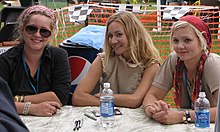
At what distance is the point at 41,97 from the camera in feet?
9.37

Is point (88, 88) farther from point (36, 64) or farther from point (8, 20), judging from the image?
point (8, 20)

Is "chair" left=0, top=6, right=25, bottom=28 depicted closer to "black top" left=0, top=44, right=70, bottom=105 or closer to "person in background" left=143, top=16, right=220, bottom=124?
"black top" left=0, top=44, right=70, bottom=105

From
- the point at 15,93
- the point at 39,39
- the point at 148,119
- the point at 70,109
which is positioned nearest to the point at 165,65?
the point at 148,119

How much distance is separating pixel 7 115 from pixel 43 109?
1747mm

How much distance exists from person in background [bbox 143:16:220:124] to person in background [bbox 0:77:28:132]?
155 cm

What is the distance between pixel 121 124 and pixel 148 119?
221 millimetres

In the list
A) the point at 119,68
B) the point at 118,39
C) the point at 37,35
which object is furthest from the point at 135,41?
the point at 37,35

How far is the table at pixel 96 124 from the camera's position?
2.29 metres

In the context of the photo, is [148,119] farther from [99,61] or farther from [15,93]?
[15,93]

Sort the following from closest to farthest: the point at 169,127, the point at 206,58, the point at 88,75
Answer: the point at 169,127 < the point at 206,58 < the point at 88,75

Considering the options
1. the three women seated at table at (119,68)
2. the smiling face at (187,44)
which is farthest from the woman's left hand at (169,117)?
the smiling face at (187,44)

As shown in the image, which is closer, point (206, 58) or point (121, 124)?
point (121, 124)

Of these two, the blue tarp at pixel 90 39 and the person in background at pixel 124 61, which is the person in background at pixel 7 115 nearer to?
the person in background at pixel 124 61

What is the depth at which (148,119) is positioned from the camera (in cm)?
249
